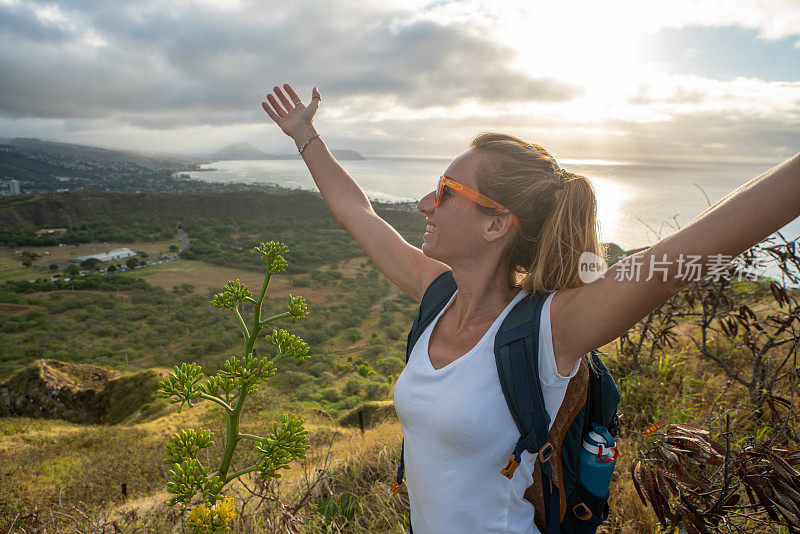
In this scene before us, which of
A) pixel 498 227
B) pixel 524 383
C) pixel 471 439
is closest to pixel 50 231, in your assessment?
pixel 498 227

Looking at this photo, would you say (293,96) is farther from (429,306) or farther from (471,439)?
(471,439)

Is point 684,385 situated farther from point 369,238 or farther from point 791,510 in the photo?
point 369,238

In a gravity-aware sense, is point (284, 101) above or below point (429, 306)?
above

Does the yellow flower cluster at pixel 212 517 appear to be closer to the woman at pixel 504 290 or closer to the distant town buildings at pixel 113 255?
the woman at pixel 504 290

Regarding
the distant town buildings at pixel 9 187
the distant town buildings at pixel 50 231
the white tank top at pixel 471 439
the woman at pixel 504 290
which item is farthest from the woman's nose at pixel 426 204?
the distant town buildings at pixel 9 187

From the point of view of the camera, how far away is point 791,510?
1.19 meters

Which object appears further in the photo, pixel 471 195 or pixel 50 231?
pixel 50 231

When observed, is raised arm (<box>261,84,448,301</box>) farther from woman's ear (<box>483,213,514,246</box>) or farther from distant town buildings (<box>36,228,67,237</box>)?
distant town buildings (<box>36,228,67,237</box>)

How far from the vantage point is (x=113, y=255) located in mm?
45906

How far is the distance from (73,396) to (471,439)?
13.0m

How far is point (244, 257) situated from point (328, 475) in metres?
44.0

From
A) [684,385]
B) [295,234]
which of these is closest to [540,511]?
[684,385]

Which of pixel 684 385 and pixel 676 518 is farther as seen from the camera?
pixel 684 385

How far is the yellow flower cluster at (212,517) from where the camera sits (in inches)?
28.5
